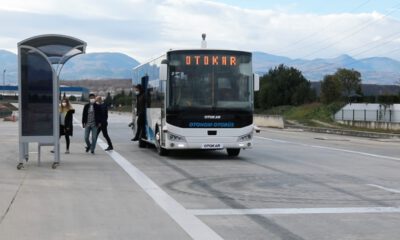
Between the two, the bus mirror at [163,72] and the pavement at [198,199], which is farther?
the bus mirror at [163,72]

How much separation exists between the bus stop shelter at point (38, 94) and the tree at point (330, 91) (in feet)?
186

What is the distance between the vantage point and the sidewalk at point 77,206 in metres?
7.70

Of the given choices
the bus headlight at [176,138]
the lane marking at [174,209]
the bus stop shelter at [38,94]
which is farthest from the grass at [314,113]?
the lane marking at [174,209]

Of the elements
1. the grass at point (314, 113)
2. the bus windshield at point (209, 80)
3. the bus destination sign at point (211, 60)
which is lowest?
the grass at point (314, 113)

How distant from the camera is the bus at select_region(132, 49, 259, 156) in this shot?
17188mm

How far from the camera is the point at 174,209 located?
30.9 ft

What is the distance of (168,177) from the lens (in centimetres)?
1345

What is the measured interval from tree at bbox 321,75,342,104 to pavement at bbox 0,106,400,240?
52.8 metres

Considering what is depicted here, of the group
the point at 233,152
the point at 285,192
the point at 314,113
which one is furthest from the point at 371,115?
the point at 285,192

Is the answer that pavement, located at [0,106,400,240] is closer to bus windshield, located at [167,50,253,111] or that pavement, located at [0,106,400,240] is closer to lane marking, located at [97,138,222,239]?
lane marking, located at [97,138,222,239]

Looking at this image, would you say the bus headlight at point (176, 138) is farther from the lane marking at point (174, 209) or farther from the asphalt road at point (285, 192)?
the lane marking at point (174, 209)

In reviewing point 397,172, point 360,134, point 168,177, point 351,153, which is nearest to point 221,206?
point 168,177

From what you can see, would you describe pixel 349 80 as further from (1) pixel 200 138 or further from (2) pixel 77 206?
(2) pixel 77 206

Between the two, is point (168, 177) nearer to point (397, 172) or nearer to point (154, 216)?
point (154, 216)
